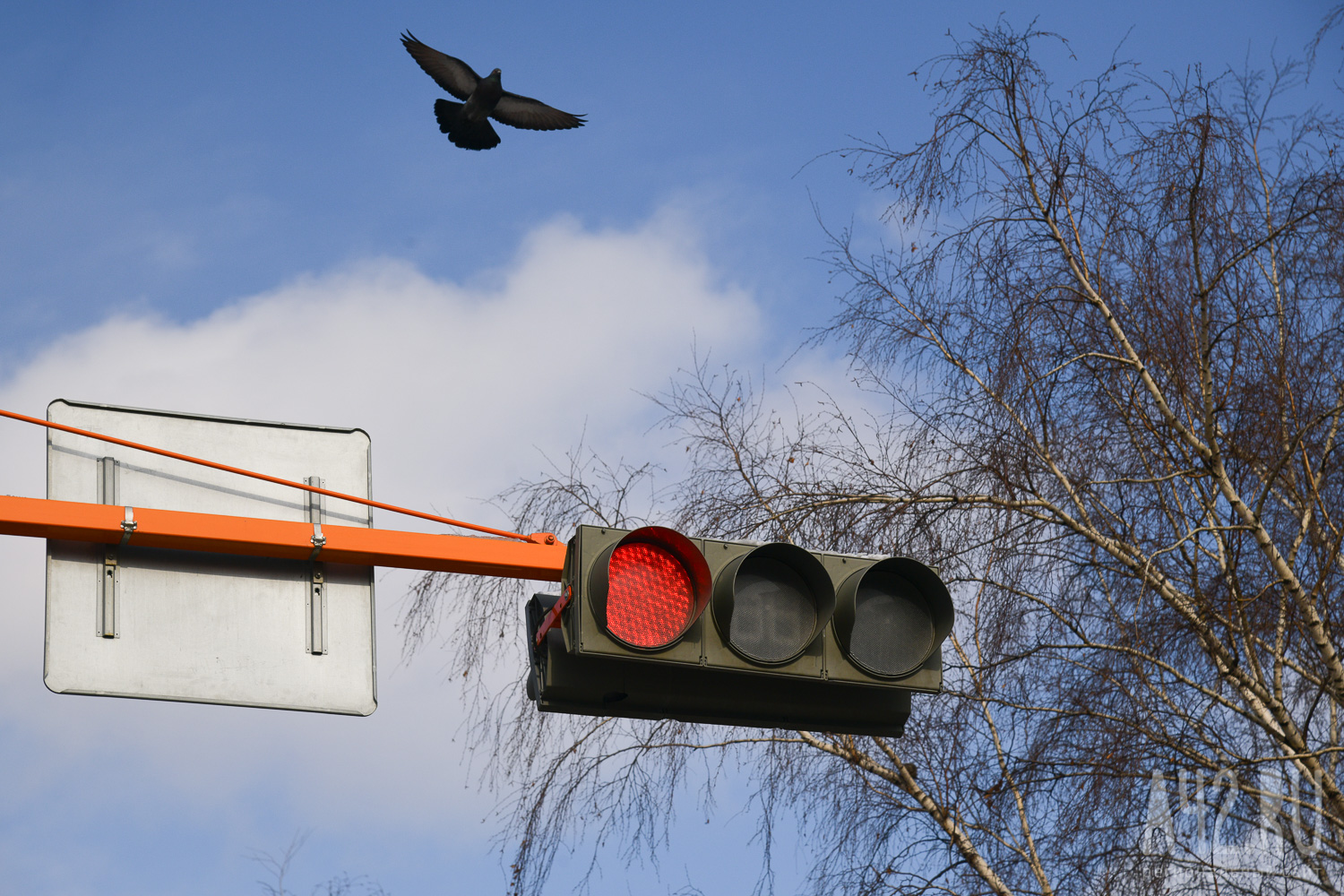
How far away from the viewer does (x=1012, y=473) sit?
7395 mm

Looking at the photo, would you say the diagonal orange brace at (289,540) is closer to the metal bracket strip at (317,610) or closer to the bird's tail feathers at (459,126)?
the metal bracket strip at (317,610)

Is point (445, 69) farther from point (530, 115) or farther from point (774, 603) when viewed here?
point (774, 603)

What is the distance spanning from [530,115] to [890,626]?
6.09m

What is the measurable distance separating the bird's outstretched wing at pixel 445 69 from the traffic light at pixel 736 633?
575 cm

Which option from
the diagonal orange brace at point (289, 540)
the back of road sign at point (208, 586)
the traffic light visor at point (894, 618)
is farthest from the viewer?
the back of road sign at point (208, 586)

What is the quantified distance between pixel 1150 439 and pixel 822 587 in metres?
4.80

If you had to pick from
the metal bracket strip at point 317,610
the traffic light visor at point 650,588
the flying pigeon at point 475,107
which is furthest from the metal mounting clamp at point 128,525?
the flying pigeon at point 475,107

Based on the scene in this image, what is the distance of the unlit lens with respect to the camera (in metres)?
3.36

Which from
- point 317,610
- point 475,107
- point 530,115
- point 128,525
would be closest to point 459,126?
point 475,107

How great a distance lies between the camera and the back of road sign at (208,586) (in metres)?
3.75

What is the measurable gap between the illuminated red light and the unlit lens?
0.39m

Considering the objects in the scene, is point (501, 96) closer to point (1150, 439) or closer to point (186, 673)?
point (1150, 439)

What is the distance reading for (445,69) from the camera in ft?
28.9

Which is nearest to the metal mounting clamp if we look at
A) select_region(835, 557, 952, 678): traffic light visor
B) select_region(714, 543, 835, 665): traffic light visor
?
select_region(714, 543, 835, 665): traffic light visor
